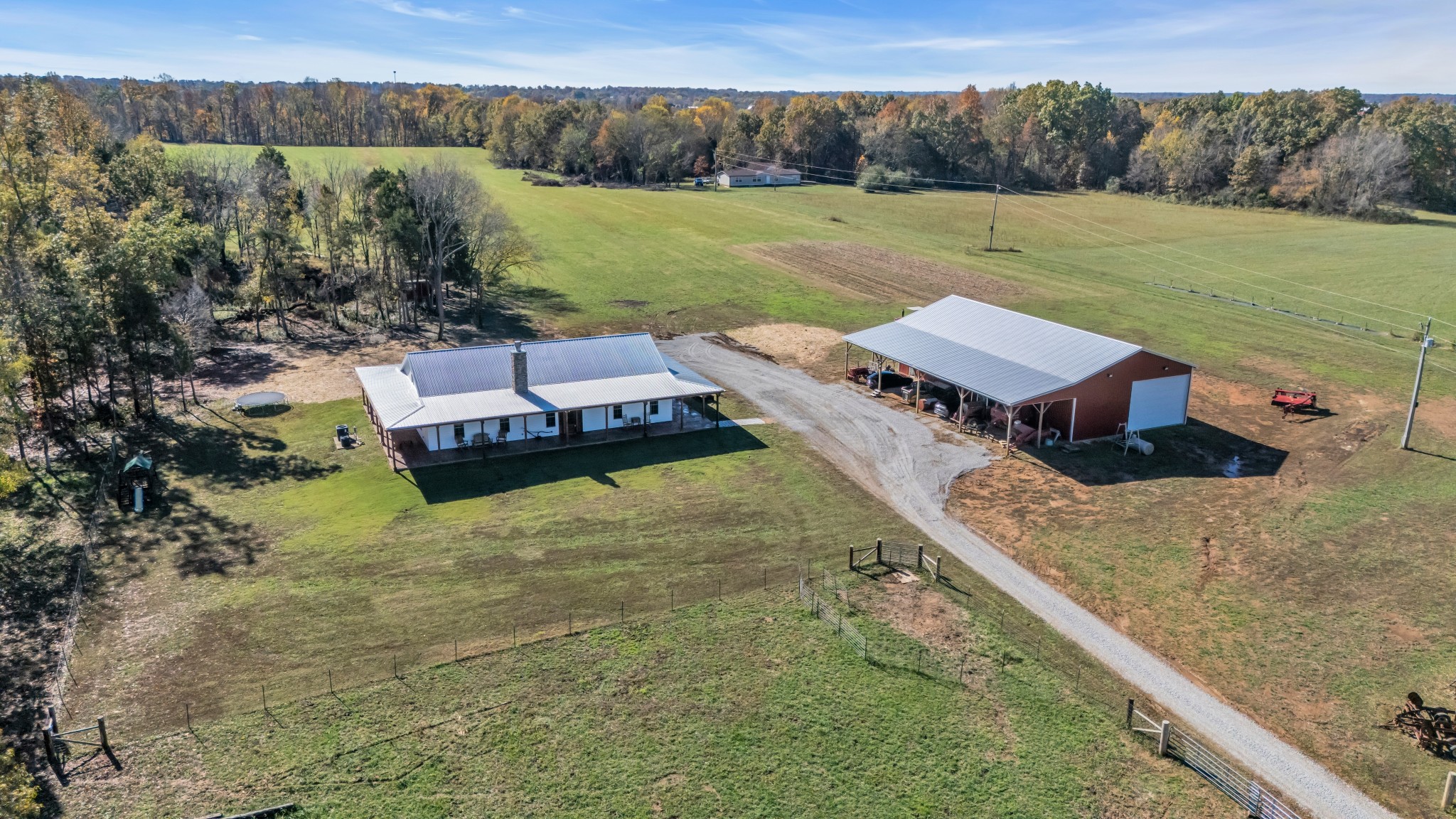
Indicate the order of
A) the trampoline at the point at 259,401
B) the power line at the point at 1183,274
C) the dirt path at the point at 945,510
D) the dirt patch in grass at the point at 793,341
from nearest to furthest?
the dirt path at the point at 945,510 < the trampoline at the point at 259,401 < the dirt patch in grass at the point at 793,341 < the power line at the point at 1183,274

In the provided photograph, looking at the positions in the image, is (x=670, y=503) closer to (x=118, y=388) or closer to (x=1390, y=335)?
(x=118, y=388)

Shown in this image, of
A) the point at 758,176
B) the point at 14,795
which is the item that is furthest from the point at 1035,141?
the point at 14,795

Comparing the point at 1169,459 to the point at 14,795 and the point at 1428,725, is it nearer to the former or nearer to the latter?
Answer: the point at 1428,725

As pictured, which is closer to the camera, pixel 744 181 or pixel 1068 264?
pixel 1068 264

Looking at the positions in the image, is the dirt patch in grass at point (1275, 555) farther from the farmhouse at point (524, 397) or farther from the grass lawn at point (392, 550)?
the farmhouse at point (524, 397)

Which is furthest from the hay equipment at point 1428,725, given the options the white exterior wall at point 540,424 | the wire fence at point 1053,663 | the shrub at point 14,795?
the shrub at point 14,795

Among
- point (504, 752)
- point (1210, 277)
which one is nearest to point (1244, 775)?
point (504, 752)
